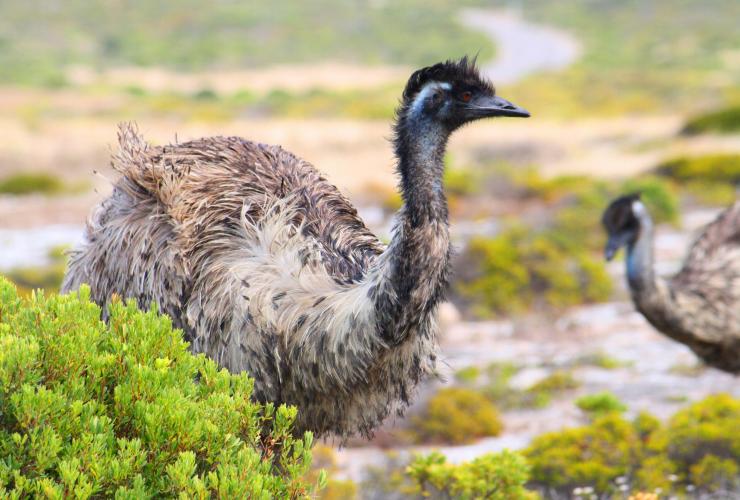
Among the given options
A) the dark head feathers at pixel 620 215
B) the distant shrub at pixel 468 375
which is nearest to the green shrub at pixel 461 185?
the distant shrub at pixel 468 375

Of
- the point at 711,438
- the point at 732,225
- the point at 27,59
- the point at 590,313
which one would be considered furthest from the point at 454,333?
the point at 27,59

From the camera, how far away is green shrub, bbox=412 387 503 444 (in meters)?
7.93

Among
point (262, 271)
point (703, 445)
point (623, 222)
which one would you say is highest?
point (623, 222)

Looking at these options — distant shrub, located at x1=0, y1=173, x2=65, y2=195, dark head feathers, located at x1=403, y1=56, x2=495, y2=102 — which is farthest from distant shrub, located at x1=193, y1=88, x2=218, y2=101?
dark head feathers, located at x1=403, y1=56, x2=495, y2=102

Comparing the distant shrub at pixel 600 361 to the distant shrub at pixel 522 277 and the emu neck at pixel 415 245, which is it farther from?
the emu neck at pixel 415 245

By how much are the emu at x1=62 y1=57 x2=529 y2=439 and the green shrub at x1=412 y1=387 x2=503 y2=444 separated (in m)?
3.27

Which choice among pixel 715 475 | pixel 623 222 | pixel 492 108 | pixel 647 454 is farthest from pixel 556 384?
pixel 492 108

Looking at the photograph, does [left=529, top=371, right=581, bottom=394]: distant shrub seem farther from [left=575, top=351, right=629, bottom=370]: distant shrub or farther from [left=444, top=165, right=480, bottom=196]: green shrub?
[left=444, top=165, right=480, bottom=196]: green shrub

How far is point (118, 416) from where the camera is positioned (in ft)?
10.1

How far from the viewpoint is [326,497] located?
595 centimetres

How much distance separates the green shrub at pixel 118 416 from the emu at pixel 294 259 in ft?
2.43

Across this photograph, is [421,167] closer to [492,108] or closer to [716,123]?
[492,108]

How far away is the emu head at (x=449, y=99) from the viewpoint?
155 inches

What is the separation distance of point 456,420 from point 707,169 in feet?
39.6
